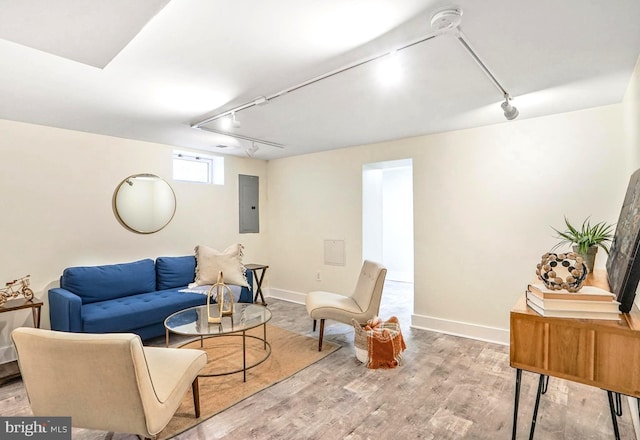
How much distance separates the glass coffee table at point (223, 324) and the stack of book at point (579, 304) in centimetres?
201

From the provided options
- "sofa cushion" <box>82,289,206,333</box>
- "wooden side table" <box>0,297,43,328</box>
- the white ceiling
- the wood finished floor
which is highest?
the white ceiling

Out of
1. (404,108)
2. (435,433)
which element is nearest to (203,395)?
(435,433)

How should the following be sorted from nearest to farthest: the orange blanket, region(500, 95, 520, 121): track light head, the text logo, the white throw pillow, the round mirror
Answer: the text logo → region(500, 95, 520, 121): track light head → the orange blanket → the round mirror → the white throw pillow

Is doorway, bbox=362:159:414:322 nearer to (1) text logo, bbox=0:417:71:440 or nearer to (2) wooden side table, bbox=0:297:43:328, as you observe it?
(2) wooden side table, bbox=0:297:43:328

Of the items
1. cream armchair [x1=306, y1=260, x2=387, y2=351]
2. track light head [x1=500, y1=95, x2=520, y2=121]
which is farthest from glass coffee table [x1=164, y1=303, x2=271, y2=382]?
track light head [x1=500, y1=95, x2=520, y2=121]

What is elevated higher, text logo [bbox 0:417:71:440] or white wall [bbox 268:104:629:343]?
white wall [bbox 268:104:629:343]

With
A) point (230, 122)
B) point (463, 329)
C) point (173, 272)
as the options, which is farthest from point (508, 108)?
point (173, 272)

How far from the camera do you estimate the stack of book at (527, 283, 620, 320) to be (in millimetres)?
1222

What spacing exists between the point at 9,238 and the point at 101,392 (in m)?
2.60

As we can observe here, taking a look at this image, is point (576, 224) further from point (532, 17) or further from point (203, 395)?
point (203, 395)

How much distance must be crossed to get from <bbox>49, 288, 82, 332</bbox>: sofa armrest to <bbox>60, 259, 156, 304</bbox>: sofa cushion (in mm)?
147

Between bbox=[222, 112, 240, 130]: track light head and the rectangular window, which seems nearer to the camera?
bbox=[222, 112, 240, 130]: track light head

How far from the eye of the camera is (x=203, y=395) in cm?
239

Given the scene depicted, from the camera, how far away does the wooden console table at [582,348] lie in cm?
115
